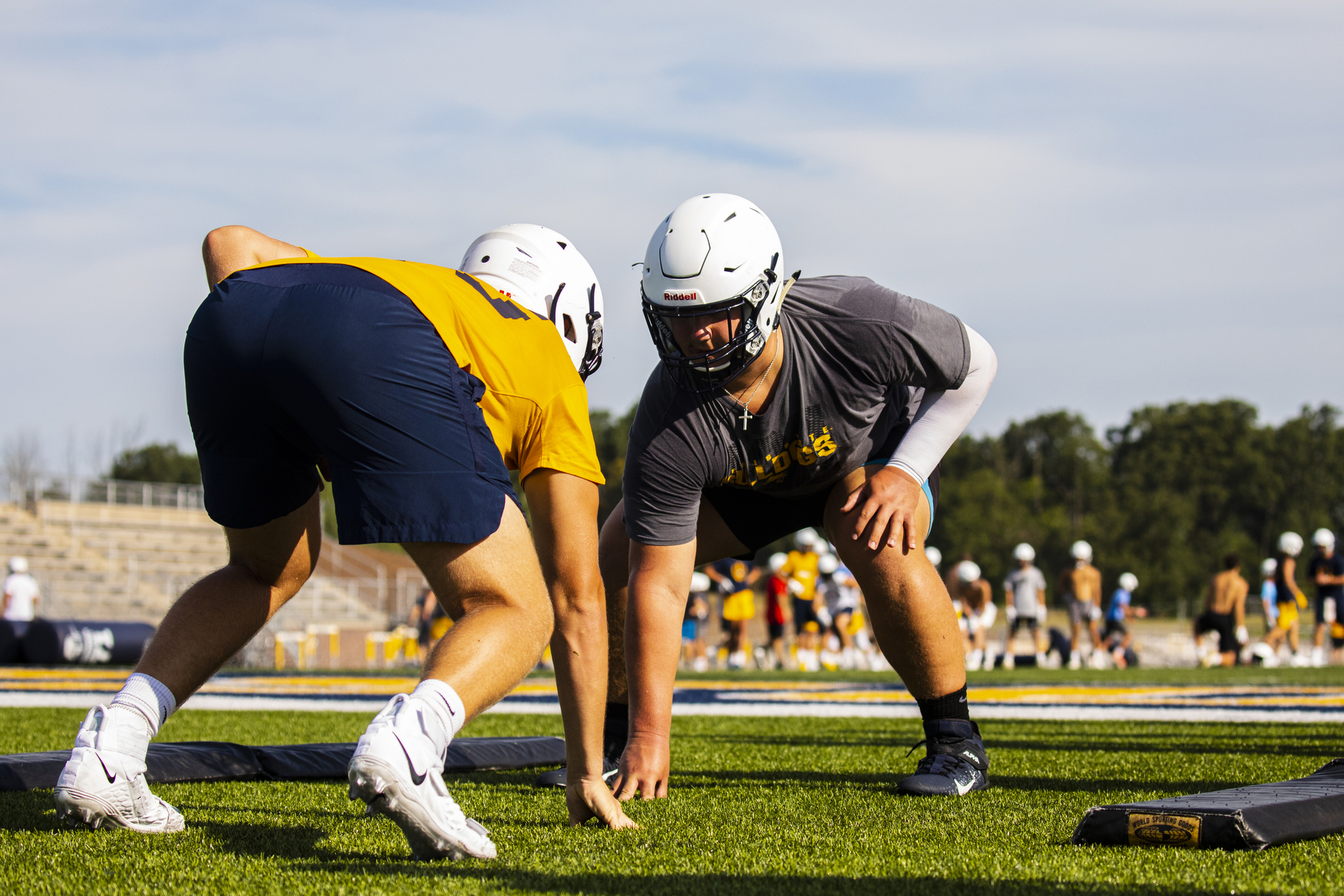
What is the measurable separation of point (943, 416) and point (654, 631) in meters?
1.25

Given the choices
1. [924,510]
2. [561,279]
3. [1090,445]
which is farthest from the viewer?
[1090,445]

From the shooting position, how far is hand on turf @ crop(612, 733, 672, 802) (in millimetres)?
3809

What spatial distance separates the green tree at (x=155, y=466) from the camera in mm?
93625

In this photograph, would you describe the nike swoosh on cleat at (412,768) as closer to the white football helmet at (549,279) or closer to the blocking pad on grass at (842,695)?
the white football helmet at (549,279)

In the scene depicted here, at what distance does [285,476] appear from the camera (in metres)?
3.12

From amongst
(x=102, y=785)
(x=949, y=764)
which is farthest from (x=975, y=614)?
(x=102, y=785)

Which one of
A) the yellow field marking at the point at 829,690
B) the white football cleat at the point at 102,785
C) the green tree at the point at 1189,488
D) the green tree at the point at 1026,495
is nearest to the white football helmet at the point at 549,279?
the white football cleat at the point at 102,785

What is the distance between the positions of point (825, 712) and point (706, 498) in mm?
4359

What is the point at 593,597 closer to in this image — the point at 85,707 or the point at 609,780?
the point at 609,780

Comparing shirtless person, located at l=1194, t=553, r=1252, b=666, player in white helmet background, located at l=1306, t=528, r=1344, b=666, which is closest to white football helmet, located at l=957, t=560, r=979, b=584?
shirtless person, located at l=1194, t=553, r=1252, b=666

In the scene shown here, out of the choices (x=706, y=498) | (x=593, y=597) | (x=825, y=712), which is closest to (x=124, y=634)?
(x=825, y=712)

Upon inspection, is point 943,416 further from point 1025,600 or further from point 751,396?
point 1025,600

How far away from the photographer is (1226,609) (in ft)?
64.7

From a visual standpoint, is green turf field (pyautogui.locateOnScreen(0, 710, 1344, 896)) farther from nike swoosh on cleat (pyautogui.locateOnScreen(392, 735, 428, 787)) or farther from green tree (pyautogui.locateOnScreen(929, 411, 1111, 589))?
green tree (pyautogui.locateOnScreen(929, 411, 1111, 589))
